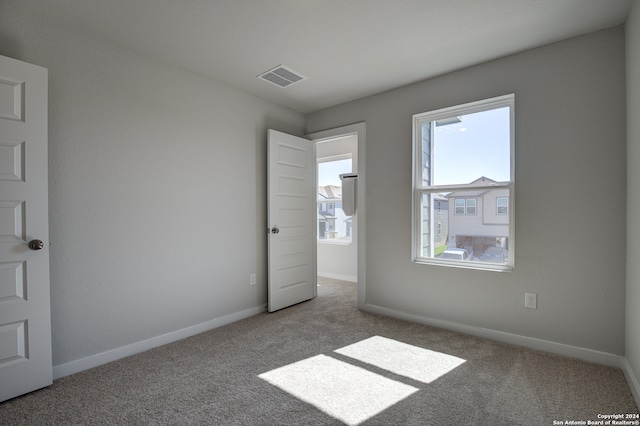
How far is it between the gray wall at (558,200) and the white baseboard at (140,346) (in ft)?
6.65

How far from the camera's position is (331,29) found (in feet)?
7.61

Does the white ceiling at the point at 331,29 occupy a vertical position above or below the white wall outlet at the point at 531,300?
above

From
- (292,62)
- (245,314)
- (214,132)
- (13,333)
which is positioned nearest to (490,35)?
(292,62)

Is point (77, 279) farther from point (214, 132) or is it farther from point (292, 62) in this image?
point (292, 62)

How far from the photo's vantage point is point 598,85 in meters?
2.33

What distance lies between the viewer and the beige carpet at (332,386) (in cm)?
175

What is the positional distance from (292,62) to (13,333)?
2801mm

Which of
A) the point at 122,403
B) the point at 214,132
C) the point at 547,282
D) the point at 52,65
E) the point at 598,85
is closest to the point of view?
the point at 122,403

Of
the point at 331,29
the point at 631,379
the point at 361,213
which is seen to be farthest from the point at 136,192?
the point at 631,379

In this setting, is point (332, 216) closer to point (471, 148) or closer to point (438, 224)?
point (438, 224)

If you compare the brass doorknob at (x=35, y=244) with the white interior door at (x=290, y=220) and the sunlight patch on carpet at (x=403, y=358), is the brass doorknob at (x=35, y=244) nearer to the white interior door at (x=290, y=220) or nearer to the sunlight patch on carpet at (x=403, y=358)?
the white interior door at (x=290, y=220)

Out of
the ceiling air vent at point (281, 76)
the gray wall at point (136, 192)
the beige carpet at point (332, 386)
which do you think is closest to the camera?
the beige carpet at point (332, 386)

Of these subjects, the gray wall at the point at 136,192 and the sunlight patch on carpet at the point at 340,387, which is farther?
the gray wall at the point at 136,192

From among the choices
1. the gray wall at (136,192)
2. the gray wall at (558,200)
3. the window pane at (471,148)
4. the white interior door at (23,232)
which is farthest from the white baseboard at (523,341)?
the white interior door at (23,232)
